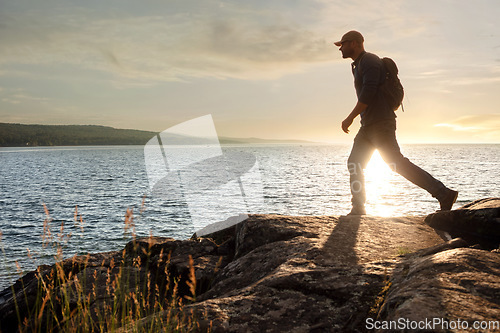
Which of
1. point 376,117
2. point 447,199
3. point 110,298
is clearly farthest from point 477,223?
point 110,298

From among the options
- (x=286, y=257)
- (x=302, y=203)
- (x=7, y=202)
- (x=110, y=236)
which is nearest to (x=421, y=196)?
(x=302, y=203)

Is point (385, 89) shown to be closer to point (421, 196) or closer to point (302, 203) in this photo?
point (302, 203)

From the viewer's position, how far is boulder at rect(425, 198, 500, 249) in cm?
474

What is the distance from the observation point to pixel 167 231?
2019 centimetres

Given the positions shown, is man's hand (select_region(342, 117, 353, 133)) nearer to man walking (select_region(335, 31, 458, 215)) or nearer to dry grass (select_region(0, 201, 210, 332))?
man walking (select_region(335, 31, 458, 215))

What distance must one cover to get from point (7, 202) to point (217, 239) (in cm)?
3245

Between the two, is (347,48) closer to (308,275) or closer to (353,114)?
(353,114)

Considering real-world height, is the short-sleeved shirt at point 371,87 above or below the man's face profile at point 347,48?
below

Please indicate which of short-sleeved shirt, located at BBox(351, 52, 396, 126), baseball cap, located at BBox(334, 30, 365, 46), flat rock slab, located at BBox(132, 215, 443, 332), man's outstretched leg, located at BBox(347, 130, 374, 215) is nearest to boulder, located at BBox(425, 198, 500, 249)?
flat rock slab, located at BBox(132, 215, 443, 332)

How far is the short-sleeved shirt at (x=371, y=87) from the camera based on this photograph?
231 inches

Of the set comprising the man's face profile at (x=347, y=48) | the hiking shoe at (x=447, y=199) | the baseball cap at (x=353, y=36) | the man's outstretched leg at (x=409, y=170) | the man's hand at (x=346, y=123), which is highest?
the baseball cap at (x=353, y=36)

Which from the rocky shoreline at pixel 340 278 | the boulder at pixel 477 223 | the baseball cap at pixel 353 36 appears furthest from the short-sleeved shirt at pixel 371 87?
the boulder at pixel 477 223

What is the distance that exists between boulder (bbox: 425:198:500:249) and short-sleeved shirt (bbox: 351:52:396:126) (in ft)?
6.02

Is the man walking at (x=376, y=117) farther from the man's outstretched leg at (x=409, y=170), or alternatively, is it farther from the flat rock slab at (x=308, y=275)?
the flat rock slab at (x=308, y=275)
